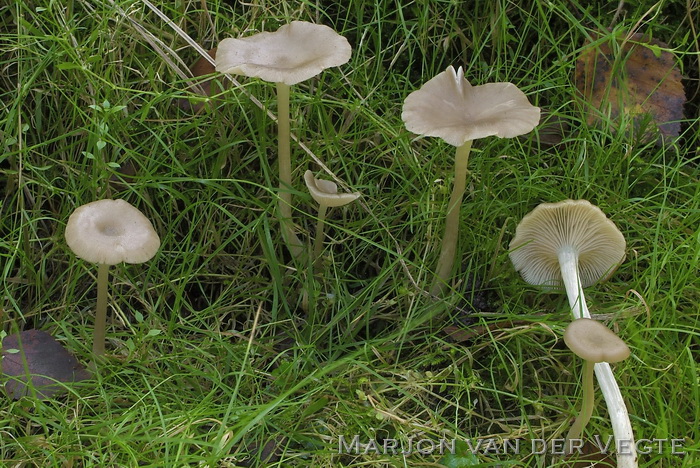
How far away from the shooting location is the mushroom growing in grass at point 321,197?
8.27 ft

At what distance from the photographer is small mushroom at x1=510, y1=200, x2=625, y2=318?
2488 millimetres

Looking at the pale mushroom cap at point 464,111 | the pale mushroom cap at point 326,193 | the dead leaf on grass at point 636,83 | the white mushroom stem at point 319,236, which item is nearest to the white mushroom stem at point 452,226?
the pale mushroom cap at point 464,111

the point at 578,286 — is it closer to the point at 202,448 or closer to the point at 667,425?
the point at 667,425

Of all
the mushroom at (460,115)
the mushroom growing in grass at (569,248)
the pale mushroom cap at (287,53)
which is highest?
the pale mushroom cap at (287,53)

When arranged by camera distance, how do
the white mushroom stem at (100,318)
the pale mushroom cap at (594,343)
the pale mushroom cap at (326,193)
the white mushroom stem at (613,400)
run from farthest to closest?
the pale mushroom cap at (326,193) < the white mushroom stem at (100,318) < the white mushroom stem at (613,400) < the pale mushroom cap at (594,343)

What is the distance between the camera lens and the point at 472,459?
2.16 m

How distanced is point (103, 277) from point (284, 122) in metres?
0.82

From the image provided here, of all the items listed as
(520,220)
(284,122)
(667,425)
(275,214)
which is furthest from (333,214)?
(667,425)

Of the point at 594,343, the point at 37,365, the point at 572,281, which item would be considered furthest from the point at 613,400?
the point at 37,365

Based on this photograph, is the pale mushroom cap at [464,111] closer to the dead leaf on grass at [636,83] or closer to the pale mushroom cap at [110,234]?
the dead leaf on grass at [636,83]

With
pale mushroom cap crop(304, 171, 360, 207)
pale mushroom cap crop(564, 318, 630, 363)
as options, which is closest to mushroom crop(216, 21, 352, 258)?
pale mushroom cap crop(304, 171, 360, 207)

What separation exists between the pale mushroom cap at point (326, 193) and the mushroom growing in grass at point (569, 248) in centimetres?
62

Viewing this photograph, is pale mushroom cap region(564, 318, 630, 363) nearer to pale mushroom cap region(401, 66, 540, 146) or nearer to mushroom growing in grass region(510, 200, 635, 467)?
mushroom growing in grass region(510, 200, 635, 467)

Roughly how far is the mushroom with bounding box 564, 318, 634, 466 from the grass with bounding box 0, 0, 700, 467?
3.8 inches
